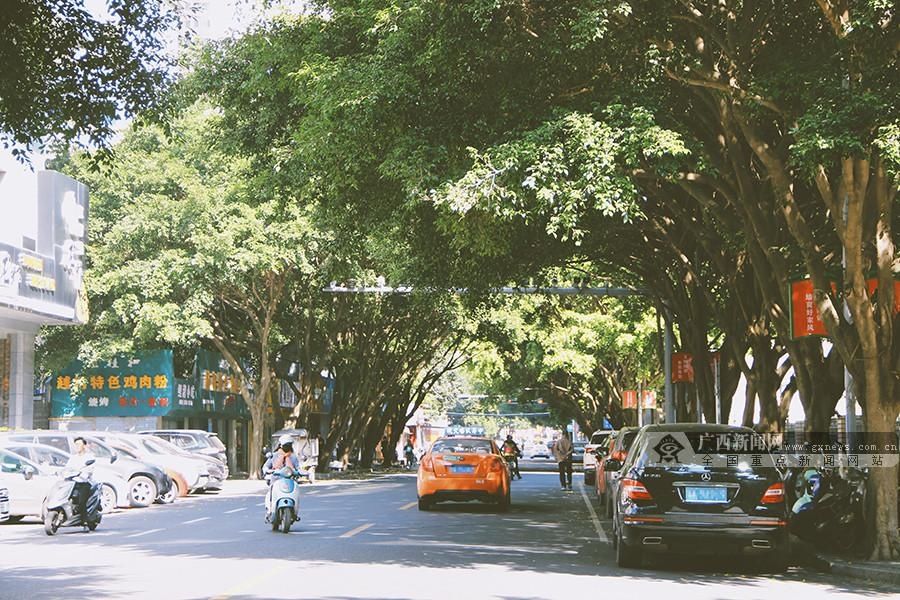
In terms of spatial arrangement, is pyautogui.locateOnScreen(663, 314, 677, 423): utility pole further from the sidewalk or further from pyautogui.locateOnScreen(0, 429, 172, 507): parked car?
the sidewalk

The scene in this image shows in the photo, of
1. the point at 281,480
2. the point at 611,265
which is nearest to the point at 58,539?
the point at 281,480

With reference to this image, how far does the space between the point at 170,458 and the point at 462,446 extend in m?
10.2

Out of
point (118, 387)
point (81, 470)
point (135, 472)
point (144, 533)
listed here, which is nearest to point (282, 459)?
point (144, 533)

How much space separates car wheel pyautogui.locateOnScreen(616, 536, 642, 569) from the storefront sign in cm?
1532

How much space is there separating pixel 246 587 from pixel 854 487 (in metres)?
8.08

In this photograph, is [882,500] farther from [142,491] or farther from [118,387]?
[118,387]

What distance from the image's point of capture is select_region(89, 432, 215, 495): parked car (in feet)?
96.5

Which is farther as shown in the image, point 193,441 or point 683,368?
point 193,441

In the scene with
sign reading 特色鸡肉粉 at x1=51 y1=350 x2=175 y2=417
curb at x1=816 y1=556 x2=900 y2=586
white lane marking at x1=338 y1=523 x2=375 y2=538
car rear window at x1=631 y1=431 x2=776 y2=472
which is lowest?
white lane marking at x1=338 y1=523 x2=375 y2=538

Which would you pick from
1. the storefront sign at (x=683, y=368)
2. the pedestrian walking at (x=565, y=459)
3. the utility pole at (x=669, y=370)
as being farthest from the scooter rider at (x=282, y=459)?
the pedestrian walking at (x=565, y=459)

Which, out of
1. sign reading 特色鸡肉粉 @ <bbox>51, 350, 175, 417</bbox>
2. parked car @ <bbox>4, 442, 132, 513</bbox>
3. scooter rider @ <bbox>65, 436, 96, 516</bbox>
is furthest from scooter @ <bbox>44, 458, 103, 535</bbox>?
sign reading 特色鸡肉粉 @ <bbox>51, 350, 175, 417</bbox>

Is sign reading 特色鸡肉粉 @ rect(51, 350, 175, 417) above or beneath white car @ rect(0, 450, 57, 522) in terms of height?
above

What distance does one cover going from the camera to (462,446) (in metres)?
23.5

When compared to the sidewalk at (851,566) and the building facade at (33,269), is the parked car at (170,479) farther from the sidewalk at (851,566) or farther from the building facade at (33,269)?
the sidewalk at (851,566)
